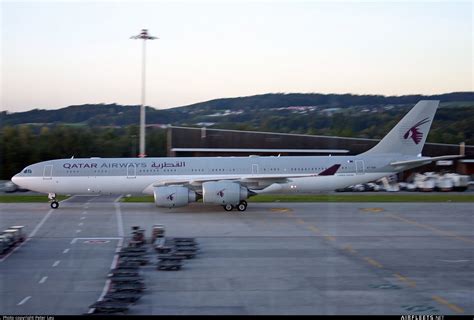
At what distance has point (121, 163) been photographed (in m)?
31.4

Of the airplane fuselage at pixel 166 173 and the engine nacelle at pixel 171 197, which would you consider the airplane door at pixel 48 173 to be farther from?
the engine nacelle at pixel 171 197

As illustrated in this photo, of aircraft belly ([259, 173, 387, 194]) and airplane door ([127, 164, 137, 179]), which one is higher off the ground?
airplane door ([127, 164, 137, 179])

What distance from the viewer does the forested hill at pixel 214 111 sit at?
60.8 metres

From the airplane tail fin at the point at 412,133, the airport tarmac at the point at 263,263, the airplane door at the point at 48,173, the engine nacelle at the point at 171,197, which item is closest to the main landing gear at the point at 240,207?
the airport tarmac at the point at 263,263

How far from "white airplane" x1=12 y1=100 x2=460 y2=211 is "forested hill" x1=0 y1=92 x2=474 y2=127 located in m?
25.2

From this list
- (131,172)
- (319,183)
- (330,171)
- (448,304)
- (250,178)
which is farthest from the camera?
(319,183)

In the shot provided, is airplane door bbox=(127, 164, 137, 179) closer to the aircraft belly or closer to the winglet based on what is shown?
the aircraft belly

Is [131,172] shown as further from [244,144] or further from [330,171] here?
[244,144]

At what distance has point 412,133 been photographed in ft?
109

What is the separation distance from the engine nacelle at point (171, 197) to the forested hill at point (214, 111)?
2828 centimetres

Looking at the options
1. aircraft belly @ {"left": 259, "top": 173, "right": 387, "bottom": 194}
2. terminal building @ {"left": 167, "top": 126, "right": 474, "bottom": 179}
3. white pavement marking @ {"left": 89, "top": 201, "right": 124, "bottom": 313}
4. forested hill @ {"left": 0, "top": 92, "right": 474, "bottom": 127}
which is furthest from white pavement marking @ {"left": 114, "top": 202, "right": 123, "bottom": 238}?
forested hill @ {"left": 0, "top": 92, "right": 474, "bottom": 127}

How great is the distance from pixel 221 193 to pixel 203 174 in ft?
9.18

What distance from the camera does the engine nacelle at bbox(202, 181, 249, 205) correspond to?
29.0m

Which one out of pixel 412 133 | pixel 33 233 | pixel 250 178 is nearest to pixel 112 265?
pixel 33 233
